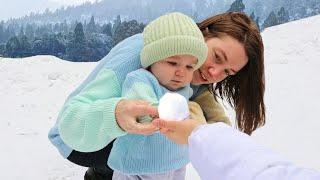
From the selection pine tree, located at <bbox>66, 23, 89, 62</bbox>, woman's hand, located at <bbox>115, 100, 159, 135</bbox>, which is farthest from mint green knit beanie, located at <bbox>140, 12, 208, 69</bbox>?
pine tree, located at <bbox>66, 23, 89, 62</bbox>

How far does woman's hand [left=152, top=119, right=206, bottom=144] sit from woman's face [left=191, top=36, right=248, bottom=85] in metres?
0.86

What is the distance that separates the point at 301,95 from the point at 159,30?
589 cm

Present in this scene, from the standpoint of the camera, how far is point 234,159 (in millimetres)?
1271

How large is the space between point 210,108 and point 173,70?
64cm

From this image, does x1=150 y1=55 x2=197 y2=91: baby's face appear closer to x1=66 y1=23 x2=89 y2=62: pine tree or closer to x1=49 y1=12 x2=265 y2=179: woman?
x1=49 y1=12 x2=265 y2=179: woman

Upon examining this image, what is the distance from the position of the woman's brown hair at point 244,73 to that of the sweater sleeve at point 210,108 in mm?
163

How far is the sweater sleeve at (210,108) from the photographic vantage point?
105 inches

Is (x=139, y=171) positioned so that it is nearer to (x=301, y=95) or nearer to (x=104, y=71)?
(x=104, y=71)

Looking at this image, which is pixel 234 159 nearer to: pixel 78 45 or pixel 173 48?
pixel 173 48


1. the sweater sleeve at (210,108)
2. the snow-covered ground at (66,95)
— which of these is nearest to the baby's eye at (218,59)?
the sweater sleeve at (210,108)

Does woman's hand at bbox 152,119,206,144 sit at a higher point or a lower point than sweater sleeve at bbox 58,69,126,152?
higher

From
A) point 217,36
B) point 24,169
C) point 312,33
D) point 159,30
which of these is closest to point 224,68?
point 217,36

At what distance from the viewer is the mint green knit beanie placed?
81.4 inches

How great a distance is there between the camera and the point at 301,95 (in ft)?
25.0
